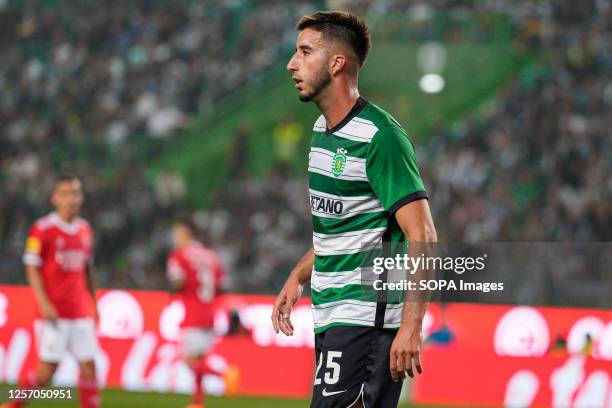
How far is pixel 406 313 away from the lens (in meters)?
3.66

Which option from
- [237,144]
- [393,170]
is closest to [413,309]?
[393,170]

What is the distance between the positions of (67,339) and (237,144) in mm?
10002

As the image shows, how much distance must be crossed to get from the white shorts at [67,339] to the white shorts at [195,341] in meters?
2.33

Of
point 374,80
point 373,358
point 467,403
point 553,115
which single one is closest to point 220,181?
point 374,80

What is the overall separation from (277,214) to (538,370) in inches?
284

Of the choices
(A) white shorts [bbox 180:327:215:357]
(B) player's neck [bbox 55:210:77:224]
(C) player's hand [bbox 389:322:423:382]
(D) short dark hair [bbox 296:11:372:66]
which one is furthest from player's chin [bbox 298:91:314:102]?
(A) white shorts [bbox 180:327:215:357]

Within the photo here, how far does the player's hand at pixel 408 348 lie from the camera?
3.62 m

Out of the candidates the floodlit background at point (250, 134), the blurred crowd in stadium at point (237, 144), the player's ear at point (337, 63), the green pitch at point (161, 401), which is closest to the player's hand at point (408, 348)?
the player's ear at point (337, 63)

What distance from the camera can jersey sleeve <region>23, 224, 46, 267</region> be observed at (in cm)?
892

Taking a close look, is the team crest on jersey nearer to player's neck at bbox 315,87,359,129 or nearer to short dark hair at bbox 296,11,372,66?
player's neck at bbox 315,87,359,129

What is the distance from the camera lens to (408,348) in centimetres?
361

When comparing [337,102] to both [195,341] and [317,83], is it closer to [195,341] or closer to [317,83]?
[317,83]

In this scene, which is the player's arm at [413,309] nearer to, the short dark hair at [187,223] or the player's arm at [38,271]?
the player's arm at [38,271]

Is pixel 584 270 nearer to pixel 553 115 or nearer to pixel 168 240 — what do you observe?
pixel 553 115
